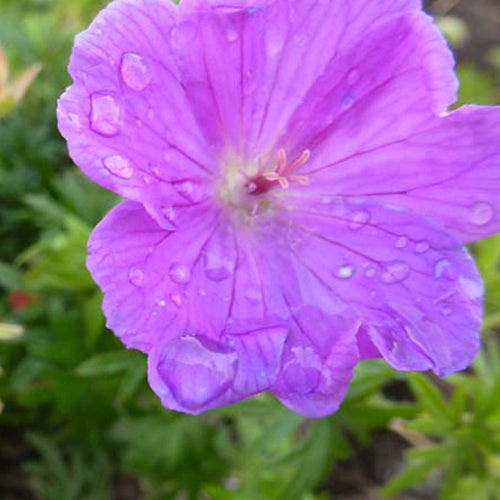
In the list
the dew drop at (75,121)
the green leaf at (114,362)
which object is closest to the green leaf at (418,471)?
the green leaf at (114,362)

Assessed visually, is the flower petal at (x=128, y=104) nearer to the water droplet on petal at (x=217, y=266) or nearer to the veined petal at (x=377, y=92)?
the water droplet on petal at (x=217, y=266)

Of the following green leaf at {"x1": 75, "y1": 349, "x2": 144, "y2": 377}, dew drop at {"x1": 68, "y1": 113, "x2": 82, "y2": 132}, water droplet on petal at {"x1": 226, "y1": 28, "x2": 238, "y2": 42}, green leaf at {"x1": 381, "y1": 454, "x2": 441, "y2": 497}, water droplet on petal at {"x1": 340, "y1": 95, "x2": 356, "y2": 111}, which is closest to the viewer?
dew drop at {"x1": 68, "y1": 113, "x2": 82, "y2": 132}

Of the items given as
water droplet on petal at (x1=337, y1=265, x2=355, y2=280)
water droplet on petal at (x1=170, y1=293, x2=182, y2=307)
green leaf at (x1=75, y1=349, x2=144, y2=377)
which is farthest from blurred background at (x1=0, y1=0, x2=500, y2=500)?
water droplet on petal at (x1=170, y1=293, x2=182, y2=307)

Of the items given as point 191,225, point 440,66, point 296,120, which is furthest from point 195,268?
point 440,66

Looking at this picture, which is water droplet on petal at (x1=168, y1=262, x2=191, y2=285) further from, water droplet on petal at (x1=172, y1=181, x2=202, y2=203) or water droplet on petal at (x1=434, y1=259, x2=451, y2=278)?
water droplet on petal at (x1=434, y1=259, x2=451, y2=278)

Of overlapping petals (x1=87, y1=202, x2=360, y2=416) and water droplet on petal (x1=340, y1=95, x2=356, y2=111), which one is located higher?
water droplet on petal (x1=340, y1=95, x2=356, y2=111)

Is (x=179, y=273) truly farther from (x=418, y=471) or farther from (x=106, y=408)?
(x=106, y=408)

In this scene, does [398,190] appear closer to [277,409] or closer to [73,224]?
[277,409]
